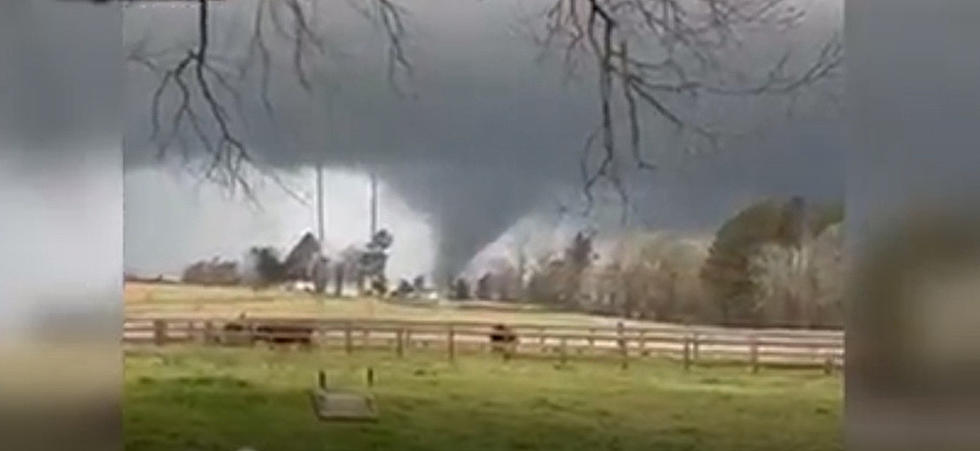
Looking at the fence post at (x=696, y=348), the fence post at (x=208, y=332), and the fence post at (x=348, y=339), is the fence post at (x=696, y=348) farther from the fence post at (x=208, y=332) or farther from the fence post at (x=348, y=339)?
the fence post at (x=208, y=332)

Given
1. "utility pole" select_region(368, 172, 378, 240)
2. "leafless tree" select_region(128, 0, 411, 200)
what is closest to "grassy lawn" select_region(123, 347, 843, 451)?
"utility pole" select_region(368, 172, 378, 240)

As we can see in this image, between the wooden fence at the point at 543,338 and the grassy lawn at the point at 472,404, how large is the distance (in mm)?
17

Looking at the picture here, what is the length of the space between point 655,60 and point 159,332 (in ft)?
2.69

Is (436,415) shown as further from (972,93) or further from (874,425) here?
(972,93)

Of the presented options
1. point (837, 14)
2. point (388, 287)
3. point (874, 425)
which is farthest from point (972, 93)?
point (388, 287)

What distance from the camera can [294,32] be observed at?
74.1 inches

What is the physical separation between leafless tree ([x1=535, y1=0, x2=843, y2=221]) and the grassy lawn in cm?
28

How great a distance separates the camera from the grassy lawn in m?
1.79

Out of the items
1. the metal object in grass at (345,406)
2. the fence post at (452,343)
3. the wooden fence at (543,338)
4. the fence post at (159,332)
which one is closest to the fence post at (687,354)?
the wooden fence at (543,338)

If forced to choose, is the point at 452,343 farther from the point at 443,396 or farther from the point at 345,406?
the point at 345,406

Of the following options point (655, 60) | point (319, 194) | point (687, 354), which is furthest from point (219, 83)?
point (687, 354)

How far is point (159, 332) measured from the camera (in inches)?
75.4

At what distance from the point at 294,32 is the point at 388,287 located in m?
0.39

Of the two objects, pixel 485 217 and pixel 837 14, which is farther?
pixel 485 217
